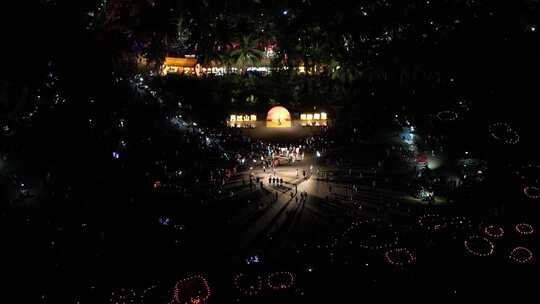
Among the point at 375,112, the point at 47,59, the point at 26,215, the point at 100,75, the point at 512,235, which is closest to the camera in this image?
the point at 47,59

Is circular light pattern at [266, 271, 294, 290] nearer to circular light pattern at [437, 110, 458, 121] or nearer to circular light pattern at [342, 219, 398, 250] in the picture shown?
circular light pattern at [342, 219, 398, 250]

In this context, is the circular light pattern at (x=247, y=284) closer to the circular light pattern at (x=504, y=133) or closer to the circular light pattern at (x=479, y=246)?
the circular light pattern at (x=479, y=246)

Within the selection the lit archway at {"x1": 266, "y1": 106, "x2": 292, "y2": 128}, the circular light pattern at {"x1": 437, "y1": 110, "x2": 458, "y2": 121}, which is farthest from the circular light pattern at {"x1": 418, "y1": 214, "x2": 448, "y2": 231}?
the lit archway at {"x1": 266, "y1": 106, "x2": 292, "y2": 128}

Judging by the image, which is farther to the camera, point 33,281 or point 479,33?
point 33,281

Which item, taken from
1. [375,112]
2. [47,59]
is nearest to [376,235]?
[47,59]

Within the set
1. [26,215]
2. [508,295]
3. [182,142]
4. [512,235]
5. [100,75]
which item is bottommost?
[508,295]

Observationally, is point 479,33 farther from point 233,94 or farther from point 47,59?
point 233,94
